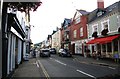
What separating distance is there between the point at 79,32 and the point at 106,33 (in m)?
13.2

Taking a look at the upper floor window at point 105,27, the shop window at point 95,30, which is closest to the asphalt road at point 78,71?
the upper floor window at point 105,27

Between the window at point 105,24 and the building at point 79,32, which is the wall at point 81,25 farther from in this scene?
the window at point 105,24

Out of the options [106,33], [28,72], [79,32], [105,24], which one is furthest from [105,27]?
[28,72]

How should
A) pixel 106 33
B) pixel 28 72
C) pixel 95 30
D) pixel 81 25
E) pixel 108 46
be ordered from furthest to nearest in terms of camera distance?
pixel 81 25 → pixel 95 30 → pixel 108 46 → pixel 106 33 → pixel 28 72

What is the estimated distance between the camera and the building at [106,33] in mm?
26244

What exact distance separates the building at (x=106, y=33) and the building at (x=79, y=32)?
2.92m

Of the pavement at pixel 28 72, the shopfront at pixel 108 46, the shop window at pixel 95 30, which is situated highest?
the shop window at pixel 95 30

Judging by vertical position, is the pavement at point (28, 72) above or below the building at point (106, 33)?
below

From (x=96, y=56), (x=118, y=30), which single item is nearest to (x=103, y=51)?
(x=96, y=56)

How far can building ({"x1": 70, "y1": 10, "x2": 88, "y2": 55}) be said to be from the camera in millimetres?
38681

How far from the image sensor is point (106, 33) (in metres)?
28.7

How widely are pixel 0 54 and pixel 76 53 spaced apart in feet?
117

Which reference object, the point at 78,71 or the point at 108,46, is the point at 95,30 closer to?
the point at 108,46

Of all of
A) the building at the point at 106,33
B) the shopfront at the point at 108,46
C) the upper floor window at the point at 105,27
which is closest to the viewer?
the shopfront at the point at 108,46
